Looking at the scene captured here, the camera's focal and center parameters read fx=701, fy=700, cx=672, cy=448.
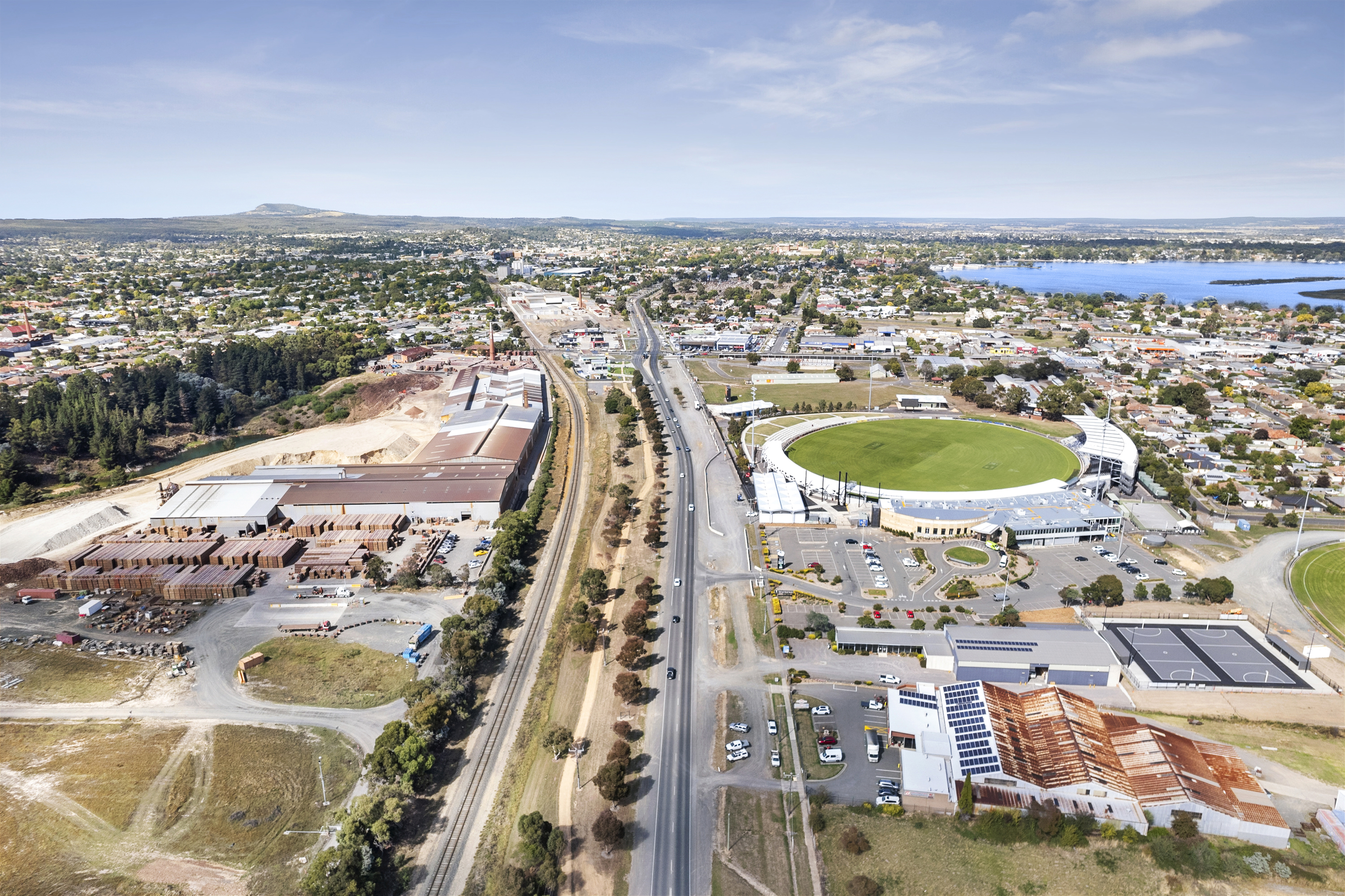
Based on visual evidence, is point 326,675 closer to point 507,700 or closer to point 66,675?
point 507,700

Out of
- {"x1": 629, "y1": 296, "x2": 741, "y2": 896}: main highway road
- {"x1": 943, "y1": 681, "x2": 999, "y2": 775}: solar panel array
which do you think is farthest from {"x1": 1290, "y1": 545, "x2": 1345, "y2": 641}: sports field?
{"x1": 629, "y1": 296, "x2": 741, "y2": 896}: main highway road

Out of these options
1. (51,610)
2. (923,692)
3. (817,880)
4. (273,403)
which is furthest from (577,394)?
(817,880)

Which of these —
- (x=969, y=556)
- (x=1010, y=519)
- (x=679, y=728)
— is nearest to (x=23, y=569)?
(x=679, y=728)

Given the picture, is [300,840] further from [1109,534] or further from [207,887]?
[1109,534]

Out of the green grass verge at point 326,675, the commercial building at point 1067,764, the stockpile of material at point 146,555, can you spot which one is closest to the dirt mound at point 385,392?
the stockpile of material at point 146,555

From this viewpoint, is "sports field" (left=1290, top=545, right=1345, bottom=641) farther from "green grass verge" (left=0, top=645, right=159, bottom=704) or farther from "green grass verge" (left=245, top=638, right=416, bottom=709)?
"green grass verge" (left=0, top=645, right=159, bottom=704)

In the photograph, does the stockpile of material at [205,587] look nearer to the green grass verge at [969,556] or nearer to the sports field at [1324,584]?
the green grass verge at [969,556]
